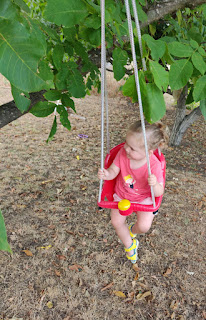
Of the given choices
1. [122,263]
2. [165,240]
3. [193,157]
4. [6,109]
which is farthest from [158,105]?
[193,157]

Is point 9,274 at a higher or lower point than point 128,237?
lower

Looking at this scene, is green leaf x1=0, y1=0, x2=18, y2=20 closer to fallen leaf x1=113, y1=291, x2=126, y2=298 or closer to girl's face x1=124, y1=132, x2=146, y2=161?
girl's face x1=124, y1=132, x2=146, y2=161

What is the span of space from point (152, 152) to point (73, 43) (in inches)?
32.8

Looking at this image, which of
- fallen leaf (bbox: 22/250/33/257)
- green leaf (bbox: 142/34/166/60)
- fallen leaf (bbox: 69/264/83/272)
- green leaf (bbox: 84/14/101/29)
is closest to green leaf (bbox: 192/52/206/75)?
green leaf (bbox: 142/34/166/60)

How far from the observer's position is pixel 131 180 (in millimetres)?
2021

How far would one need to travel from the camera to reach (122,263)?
8.13 feet

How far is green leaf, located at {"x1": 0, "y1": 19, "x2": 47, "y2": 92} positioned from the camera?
58 cm

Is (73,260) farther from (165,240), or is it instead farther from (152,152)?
(152,152)

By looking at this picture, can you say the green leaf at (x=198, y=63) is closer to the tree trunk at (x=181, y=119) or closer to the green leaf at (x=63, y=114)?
the green leaf at (x=63, y=114)

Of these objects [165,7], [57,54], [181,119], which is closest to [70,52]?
[57,54]

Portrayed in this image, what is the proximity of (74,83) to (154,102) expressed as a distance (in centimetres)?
69

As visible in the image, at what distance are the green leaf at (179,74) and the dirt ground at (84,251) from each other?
1653 mm

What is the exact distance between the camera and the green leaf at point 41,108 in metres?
1.65

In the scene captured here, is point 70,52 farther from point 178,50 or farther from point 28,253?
point 28,253
